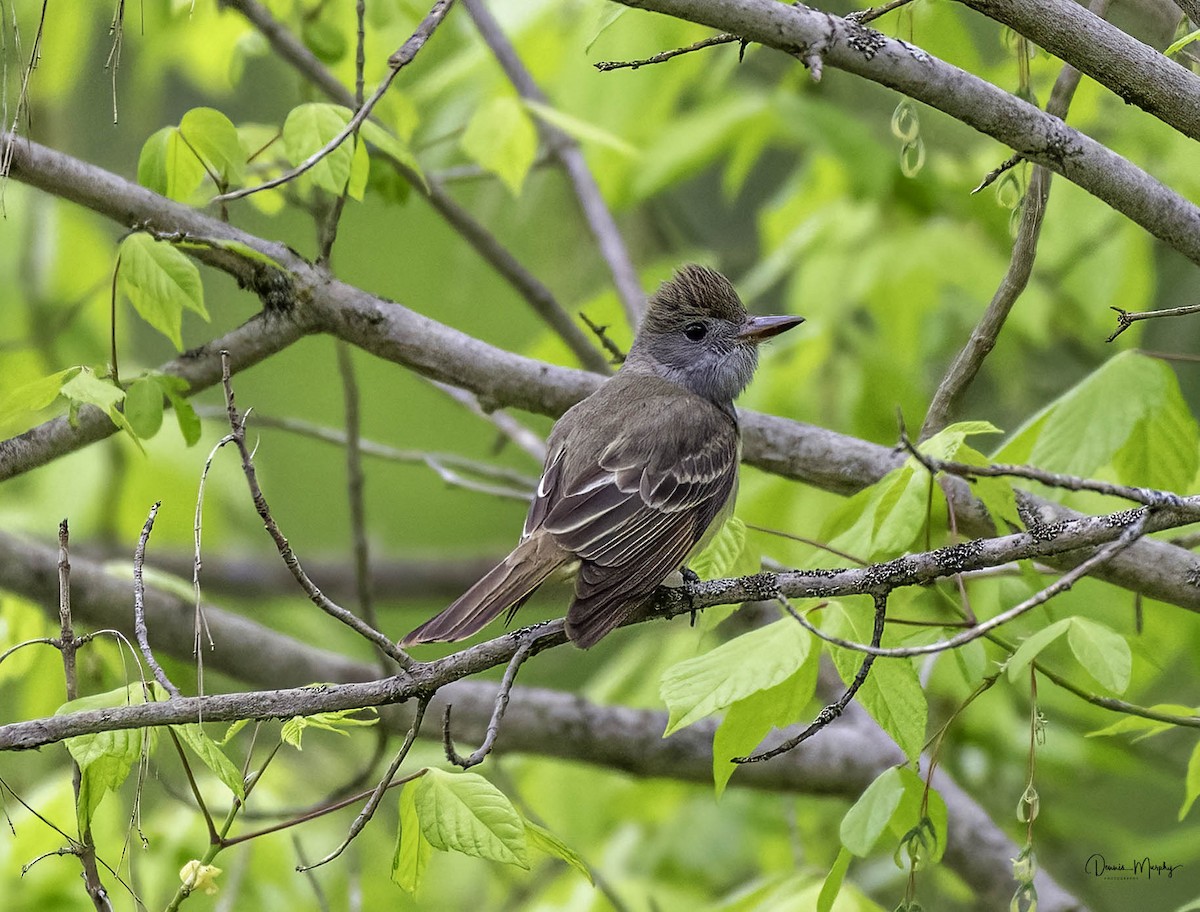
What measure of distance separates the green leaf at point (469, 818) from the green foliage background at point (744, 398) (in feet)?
3.47

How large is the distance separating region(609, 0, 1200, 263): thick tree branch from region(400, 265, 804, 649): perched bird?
1.19 meters

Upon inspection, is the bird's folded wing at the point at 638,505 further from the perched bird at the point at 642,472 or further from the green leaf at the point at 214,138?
the green leaf at the point at 214,138

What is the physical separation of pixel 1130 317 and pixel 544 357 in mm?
2657

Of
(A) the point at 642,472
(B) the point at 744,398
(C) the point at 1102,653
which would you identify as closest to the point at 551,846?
(C) the point at 1102,653

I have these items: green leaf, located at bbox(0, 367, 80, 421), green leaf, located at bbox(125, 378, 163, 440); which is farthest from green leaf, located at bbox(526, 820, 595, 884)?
green leaf, located at bbox(0, 367, 80, 421)

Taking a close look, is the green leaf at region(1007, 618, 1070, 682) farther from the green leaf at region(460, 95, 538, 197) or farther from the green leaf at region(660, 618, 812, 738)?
the green leaf at region(460, 95, 538, 197)

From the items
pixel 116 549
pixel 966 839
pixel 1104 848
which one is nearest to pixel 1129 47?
pixel 966 839

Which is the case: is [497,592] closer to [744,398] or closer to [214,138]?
[214,138]

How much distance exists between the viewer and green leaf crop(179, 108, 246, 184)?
113 inches

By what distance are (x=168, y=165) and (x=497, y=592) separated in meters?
1.23

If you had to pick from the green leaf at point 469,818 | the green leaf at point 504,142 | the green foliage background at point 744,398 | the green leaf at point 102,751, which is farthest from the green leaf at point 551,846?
the green leaf at point 504,142

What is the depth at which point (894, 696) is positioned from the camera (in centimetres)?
227

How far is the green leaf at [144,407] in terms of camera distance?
8.59 ft

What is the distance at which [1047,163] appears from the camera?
7.75 feet
